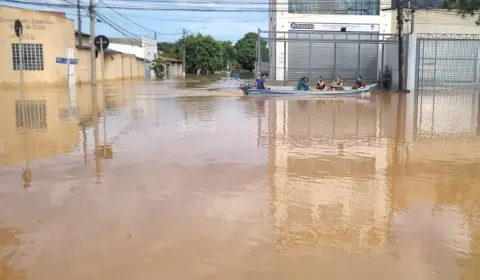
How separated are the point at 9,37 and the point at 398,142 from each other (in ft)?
91.7

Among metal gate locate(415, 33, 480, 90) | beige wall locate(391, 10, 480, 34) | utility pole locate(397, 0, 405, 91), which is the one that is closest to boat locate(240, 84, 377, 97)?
utility pole locate(397, 0, 405, 91)

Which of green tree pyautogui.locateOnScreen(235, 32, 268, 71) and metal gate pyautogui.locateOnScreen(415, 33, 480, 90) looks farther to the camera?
green tree pyautogui.locateOnScreen(235, 32, 268, 71)

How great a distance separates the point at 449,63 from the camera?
32.1m

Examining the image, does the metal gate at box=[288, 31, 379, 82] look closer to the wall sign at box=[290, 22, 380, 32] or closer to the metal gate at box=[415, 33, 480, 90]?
the wall sign at box=[290, 22, 380, 32]

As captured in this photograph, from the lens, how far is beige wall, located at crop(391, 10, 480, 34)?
128ft

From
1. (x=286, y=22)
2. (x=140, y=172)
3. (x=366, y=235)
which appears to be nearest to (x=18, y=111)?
(x=140, y=172)

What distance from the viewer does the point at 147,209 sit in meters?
5.91

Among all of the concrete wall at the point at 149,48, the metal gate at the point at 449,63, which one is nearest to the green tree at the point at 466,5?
the metal gate at the point at 449,63

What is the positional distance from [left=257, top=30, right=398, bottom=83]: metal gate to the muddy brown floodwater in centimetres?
2412

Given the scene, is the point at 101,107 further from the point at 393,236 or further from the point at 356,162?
the point at 393,236

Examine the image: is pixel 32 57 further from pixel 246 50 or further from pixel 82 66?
pixel 246 50

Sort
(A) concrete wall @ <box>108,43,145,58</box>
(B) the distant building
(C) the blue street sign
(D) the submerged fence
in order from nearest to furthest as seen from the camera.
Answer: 1. (B) the distant building
2. (C) the blue street sign
3. (D) the submerged fence
4. (A) concrete wall @ <box>108,43,145,58</box>

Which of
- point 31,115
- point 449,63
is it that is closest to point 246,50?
point 449,63

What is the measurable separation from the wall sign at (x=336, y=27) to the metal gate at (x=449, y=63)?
6.36m
